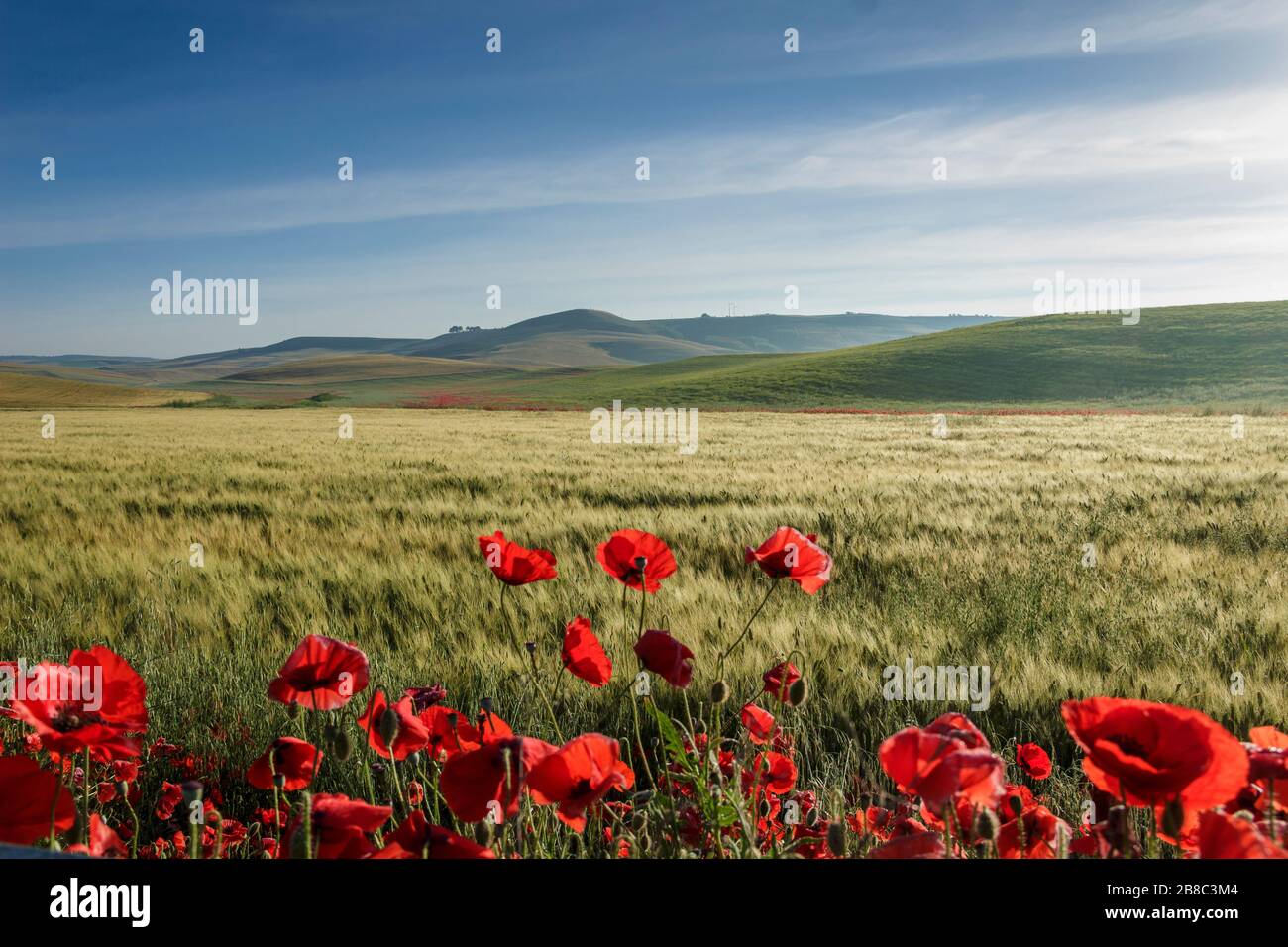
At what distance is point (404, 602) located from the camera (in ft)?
13.6

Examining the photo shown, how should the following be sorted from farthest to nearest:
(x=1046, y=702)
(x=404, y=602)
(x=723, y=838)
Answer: (x=404, y=602) → (x=1046, y=702) → (x=723, y=838)

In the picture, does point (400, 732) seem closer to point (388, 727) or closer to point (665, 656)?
point (388, 727)

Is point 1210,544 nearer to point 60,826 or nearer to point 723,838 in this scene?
point 723,838

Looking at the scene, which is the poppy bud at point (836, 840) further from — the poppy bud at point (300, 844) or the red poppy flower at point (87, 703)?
the red poppy flower at point (87, 703)

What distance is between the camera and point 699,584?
175 inches

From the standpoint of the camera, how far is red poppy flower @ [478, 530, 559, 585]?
64.1 inches

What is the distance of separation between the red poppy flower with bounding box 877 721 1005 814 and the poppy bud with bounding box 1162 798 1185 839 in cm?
15

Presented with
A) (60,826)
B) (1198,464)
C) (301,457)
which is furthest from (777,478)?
(60,826)

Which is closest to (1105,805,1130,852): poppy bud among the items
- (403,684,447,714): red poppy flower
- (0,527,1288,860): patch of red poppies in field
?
(0,527,1288,860): patch of red poppies in field

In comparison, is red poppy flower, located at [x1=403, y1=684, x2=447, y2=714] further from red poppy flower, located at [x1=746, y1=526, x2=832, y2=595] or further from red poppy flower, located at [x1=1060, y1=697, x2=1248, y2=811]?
red poppy flower, located at [x1=1060, y1=697, x2=1248, y2=811]

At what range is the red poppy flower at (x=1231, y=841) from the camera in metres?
0.68

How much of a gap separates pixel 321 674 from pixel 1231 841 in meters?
1.16
